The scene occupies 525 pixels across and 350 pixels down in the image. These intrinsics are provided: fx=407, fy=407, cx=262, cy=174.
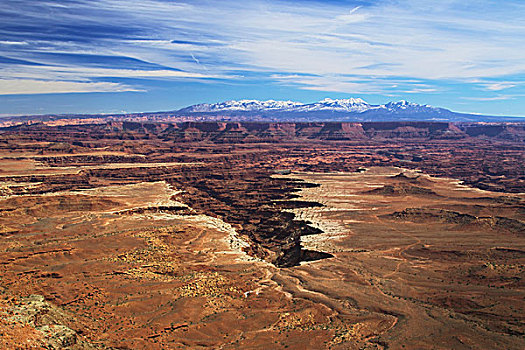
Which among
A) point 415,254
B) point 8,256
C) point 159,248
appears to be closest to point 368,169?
point 415,254

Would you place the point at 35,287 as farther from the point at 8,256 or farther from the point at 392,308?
the point at 392,308

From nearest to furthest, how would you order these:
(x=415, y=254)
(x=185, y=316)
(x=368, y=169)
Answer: (x=185, y=316) < (x=415, y=254) < (x=368, y=169)

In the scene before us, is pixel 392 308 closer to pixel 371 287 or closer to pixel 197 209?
pixel 371 287

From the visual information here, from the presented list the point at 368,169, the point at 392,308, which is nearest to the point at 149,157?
the point at 368,169

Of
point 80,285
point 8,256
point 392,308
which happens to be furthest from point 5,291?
point 392,308

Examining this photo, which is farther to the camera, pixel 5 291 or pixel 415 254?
pixel 415 254

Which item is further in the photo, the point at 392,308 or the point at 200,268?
the point at 200,268

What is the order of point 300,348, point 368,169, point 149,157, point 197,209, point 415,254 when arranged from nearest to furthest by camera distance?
point 300,348, point 415,254, point 197,209, point 368,169, point 149,157

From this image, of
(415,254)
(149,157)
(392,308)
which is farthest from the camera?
(149,157)

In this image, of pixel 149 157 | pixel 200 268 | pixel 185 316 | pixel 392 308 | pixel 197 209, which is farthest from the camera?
pixel 149 157
